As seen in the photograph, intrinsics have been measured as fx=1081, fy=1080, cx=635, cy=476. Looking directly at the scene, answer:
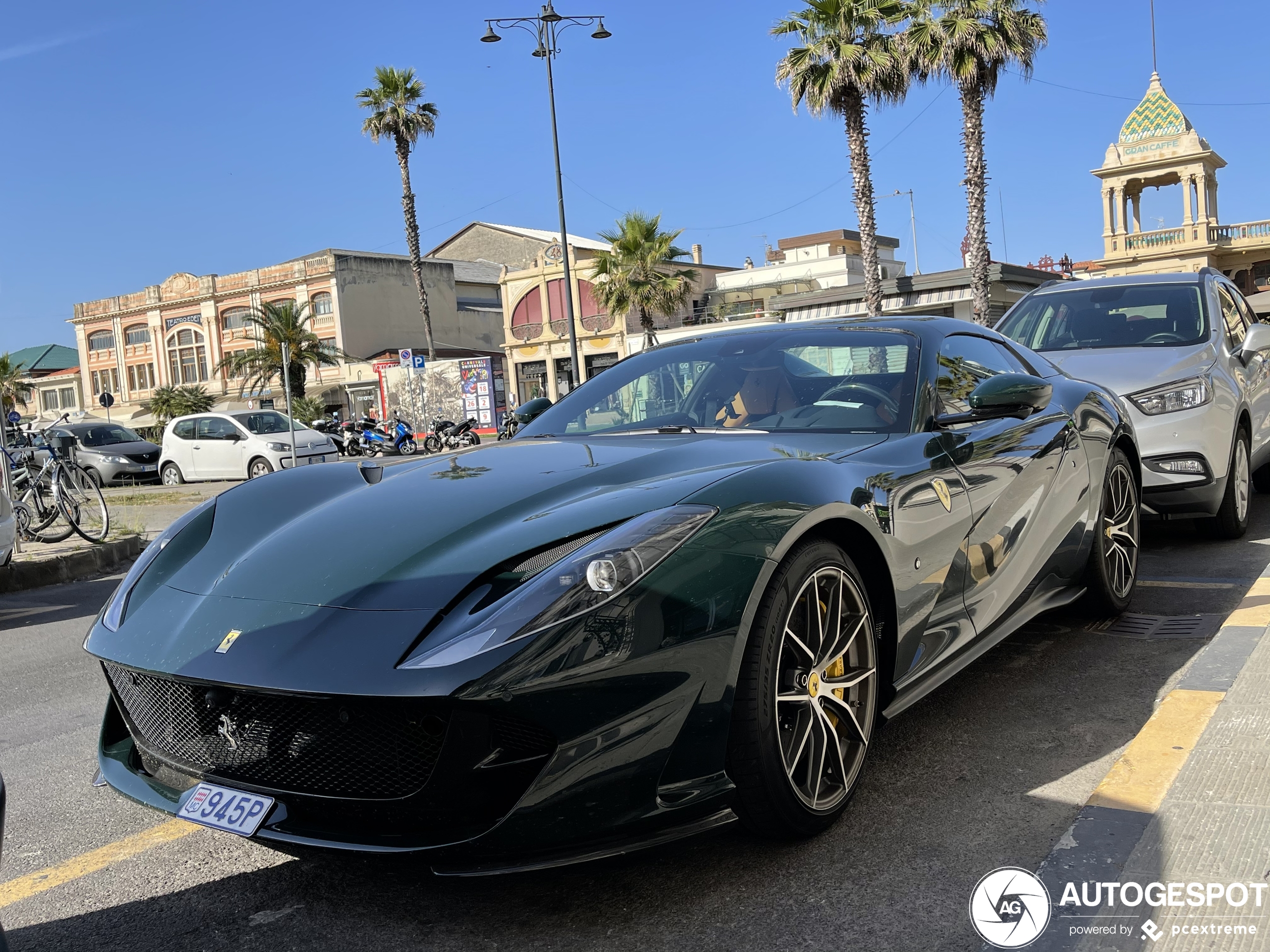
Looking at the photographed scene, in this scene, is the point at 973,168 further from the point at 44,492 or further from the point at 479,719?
the point at 479,719

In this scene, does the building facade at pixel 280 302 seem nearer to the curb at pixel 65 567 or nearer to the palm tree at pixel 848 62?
the palm tree at pixel 848 62

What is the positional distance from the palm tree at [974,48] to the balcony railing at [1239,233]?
1043 inches

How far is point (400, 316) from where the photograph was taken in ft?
180

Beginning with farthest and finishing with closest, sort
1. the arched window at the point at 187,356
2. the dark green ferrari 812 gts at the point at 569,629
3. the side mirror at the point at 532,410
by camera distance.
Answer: the arched window at the point at 187,356 < the side mirror at the point at 532,410 < the dark green ferrari 812 gts at the point at 569,629

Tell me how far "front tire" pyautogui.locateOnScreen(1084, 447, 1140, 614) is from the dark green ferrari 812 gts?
108cm

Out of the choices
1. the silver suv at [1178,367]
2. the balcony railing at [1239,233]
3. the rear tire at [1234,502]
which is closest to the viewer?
the silver suv at [1178,367]

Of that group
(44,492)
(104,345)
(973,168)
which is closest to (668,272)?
(973,168)

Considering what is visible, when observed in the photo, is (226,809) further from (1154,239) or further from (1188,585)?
(1154,239)

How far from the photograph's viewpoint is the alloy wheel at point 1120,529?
448 cm

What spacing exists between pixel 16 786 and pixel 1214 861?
3.27 m

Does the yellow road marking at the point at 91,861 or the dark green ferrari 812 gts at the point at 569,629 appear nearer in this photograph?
the dark green ferrari 812 gts at the point at 569,629

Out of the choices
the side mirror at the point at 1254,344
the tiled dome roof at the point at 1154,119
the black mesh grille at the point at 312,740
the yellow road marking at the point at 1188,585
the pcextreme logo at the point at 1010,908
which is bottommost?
the yellow road marking at the point at 1188,585

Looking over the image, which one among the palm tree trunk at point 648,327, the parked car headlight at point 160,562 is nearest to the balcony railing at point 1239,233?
the palm tree trunk at point 648,327

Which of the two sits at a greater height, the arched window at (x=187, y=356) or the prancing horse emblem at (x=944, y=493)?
the arched window at (x=187, y=356)
